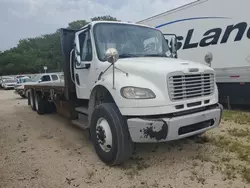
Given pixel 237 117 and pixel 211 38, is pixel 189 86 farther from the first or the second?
pixel 211 38

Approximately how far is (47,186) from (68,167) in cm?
63

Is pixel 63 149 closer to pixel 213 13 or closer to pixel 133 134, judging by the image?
pixel 133 134

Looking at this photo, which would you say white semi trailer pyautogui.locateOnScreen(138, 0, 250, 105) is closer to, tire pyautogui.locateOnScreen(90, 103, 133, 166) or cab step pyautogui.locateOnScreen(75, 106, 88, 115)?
cab step pyautogui.locateOnScreen(75, 106, 88, 115)

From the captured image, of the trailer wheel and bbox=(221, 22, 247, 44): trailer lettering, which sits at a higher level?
bbox=(221, 22, 247, 44): trailer lettering

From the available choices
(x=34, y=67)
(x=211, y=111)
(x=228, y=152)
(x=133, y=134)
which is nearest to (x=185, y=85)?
(x=211, y=111)

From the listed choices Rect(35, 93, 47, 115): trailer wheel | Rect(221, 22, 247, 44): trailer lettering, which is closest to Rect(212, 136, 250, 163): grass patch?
Rect(221, 22, 247, 44): trailer lettering

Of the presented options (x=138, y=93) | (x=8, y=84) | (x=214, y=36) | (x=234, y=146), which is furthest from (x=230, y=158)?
(x=8, y=84)

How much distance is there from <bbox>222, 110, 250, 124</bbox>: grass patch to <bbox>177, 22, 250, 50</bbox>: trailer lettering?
87.1 inches

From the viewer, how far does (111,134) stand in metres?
3.89

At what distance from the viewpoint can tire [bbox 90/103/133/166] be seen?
3744mm

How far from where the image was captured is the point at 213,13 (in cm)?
816

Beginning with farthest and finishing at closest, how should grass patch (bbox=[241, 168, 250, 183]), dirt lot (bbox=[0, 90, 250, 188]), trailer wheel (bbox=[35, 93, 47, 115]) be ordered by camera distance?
trailer wheel (bbox=[35, 93, 47, 115]) < dirt lot (bbox=[0, 90, 250, 188]) < grass patch (bbox=[241, 168, 250, 183])

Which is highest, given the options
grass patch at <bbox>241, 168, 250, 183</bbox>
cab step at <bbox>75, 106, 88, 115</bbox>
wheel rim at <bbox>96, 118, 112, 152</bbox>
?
cab step at <bbox>75, 106, 88, 115</bbox>

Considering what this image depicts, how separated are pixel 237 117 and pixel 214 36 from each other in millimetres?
2698
